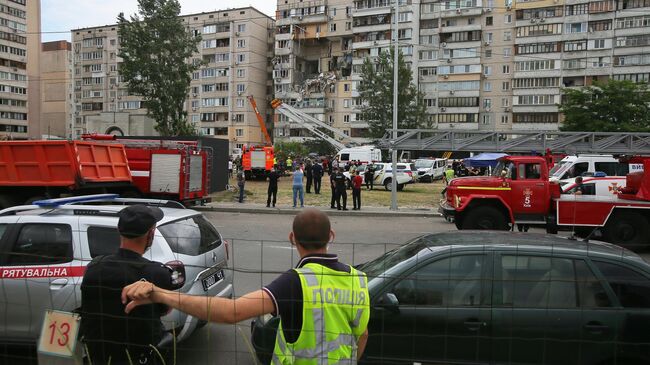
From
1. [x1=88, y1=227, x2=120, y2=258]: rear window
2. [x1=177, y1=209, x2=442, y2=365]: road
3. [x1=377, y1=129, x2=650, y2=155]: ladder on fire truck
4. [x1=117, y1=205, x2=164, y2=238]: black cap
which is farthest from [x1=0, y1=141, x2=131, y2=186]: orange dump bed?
[x1=117, y1=205, x2=164, y2=238]: black cap

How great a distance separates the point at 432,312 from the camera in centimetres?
369

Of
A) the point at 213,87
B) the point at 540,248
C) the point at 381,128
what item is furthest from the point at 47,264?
the point at 213,87

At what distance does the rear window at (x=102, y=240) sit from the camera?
4.78 meters

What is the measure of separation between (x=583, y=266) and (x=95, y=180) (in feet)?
45.1

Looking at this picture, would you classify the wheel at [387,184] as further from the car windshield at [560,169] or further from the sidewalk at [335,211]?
the car windshield at [560,169]

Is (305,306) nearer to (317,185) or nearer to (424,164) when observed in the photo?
(317,185)

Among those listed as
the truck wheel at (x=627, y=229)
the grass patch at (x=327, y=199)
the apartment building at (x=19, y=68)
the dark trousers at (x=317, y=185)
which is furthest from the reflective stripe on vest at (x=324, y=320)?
the apartment building at (x=19, y=68)

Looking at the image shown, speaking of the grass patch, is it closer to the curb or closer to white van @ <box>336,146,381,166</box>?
the curb

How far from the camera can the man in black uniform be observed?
8.30ft

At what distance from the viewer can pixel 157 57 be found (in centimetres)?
3547

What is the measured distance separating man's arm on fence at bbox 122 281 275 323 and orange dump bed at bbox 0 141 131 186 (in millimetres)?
13095

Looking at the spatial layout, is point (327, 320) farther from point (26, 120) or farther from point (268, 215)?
point (26, 120)

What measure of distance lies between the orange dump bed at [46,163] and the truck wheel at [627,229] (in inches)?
540

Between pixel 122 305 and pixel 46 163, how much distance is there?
43.3 ft
